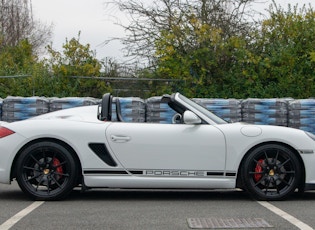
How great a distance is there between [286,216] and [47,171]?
9.28 feet

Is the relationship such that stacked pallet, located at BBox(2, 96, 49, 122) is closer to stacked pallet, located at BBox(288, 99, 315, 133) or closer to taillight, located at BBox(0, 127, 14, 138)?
stacked pallet, located at BBox(288, 99, 315, 133)

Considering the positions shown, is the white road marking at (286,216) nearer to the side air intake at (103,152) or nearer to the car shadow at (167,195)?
the car shadow at (167,195)

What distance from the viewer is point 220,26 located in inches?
1012

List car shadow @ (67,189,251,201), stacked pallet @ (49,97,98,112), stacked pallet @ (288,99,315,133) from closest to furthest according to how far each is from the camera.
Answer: car shadow @ (67,189,251,201) → stacked pallet @ (288,99,315,133) → stacked pallet @ (49,97,98,112)

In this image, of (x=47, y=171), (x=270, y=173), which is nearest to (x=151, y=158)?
(x=47, y=171)

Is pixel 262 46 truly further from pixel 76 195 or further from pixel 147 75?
pixel 76 195

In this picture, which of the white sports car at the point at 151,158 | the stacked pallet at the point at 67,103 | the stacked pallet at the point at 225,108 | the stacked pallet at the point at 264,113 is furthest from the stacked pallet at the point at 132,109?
the white sports car at the point at 151,158

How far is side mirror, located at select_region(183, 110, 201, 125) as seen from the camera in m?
8.16

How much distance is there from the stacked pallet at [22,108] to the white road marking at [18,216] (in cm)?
821

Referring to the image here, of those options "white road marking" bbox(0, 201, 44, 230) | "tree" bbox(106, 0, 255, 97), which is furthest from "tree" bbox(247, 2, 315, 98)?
"white road marking" bbox(0, 201, 44, 230)

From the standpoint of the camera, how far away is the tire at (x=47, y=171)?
26.2 ft

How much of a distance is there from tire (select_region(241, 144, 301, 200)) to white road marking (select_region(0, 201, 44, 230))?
2388mm

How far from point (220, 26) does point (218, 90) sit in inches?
251

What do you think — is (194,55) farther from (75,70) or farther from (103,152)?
(103,152)
